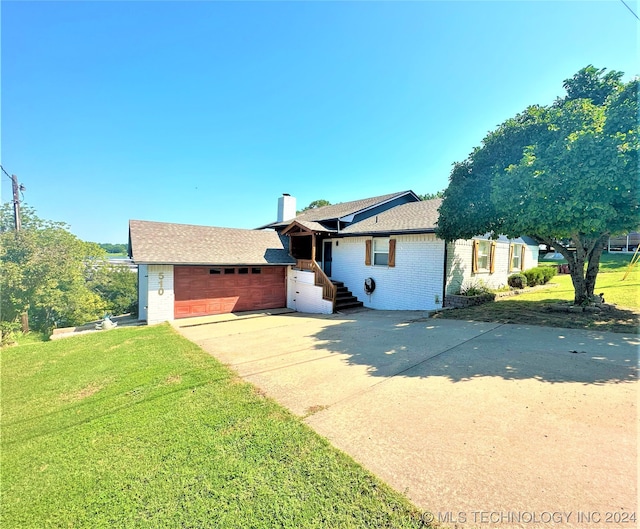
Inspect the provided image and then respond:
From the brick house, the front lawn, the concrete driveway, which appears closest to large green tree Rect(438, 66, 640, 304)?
the front lawn

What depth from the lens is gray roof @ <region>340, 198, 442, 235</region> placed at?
11.7 metres

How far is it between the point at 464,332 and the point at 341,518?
6.54m

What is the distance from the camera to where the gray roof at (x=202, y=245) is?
11289 millimetres

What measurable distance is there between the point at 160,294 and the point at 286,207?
12.2 m

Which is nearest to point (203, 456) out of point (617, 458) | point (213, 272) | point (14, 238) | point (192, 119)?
point (617, 458)

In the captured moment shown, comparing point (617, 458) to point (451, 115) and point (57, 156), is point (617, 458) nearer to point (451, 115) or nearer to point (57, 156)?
point (451, 115)

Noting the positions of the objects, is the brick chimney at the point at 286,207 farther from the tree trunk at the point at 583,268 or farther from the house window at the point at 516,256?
the tree trunk at the point at 583,268

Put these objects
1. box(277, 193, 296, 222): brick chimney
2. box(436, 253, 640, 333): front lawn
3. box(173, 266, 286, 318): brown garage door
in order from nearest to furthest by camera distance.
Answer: box(436, 253, 640, 333): front lawn
box(173, 266, 286, 318): brown garage door
box(277, 193, 296, 222): brick chimney

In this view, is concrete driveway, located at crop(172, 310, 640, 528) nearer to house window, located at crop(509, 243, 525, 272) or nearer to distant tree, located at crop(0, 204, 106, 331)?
house window, located at crop(509, 243, 525, 272)

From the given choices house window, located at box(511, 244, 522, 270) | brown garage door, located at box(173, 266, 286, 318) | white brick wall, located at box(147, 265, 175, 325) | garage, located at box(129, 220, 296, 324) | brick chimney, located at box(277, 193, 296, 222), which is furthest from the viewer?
brick chimney, located at box(277, 193, 296, 222)

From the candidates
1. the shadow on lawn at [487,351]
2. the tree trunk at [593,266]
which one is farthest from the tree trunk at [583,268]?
the shadow on lawn at [487,351]

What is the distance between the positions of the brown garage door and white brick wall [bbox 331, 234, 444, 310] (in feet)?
13.4

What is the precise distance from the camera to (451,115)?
12.3 m

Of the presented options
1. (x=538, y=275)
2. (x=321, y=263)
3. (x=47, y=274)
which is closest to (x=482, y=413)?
(x=321, y=263)
